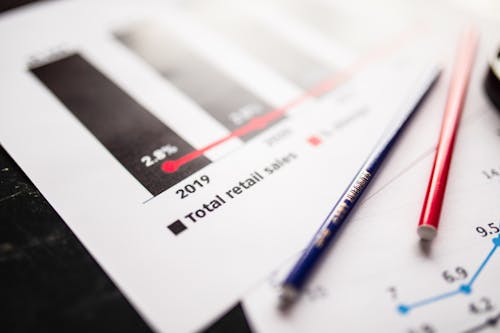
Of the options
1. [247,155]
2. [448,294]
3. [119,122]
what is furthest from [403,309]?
[119,122]

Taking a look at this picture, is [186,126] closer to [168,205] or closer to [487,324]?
[168,205]

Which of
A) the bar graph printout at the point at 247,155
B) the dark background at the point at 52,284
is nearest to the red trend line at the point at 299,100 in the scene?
the bar graph printout at the point at 247,155

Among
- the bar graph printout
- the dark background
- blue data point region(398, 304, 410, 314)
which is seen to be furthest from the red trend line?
blue data point region(398, 304, 410, 314)

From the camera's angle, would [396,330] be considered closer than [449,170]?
Yes

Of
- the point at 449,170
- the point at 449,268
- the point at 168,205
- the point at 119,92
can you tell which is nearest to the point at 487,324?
the point at 449,268

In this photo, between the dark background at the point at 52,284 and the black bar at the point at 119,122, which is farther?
the black bar at the point at 119,122

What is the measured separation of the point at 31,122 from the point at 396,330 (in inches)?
16.2

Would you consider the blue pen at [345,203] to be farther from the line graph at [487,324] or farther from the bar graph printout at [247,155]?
the line graph at [487,324]

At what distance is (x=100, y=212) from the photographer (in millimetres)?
389

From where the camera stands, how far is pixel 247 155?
18.1 inches

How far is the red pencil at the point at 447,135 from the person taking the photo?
39 cm

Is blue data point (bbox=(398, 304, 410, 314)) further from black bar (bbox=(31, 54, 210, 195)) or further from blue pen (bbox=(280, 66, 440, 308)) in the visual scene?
black bar (bbox=(31, 54, 210, 195))

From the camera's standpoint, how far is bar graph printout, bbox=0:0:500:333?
35 centimetres

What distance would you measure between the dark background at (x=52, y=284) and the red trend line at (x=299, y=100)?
0.12 m
